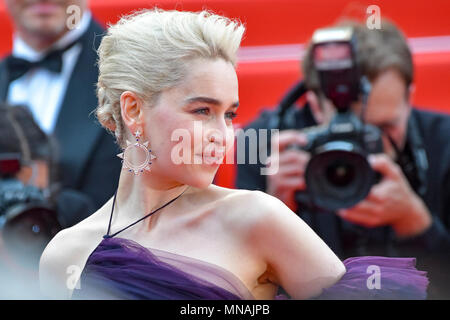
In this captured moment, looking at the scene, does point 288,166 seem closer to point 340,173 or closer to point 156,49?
point 340,173

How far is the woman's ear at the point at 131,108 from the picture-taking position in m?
1.00

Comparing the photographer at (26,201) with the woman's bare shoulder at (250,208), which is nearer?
the woman's bare shoulder at (250,208)

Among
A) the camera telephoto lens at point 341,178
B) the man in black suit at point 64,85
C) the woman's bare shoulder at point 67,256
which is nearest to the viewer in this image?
the woman's bare shoulder at point 67,256

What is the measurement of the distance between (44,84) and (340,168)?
0.84 m

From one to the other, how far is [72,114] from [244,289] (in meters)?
1.00

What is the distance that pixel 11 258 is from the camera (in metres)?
1.45

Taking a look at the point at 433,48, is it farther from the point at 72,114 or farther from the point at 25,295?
the point at 25,295

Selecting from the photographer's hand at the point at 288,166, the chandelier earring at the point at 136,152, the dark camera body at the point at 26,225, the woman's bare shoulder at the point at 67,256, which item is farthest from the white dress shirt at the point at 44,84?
the chandelier earring at the point at 136,152

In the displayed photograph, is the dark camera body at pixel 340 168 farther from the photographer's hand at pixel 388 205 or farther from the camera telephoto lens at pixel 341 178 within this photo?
the photographer's hand at pixel 388 205

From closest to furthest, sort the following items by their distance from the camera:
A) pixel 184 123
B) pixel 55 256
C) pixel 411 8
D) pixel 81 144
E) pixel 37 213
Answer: pixel 184 123 < pixel 55 256 < pixel 37 213 < pixel 81 144 < pixel 411 8

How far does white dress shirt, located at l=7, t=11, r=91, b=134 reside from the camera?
6.29 ft

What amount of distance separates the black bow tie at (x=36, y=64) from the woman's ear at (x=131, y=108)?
3.15 ft

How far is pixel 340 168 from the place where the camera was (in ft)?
4.96

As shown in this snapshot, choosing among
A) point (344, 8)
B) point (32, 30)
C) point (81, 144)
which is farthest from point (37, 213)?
point (344, 8)
